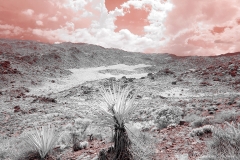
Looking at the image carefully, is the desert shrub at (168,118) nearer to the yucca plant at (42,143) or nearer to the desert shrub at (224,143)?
the desert shrub at (224,143)

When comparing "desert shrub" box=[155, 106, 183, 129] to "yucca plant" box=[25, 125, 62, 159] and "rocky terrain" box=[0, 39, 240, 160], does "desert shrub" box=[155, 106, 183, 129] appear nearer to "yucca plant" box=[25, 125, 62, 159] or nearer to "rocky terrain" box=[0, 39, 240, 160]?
"rocky terrain" box=[0, 39, 240, 160]

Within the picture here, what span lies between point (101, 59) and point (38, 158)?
158 feet

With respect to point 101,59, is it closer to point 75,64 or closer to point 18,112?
point 75,64

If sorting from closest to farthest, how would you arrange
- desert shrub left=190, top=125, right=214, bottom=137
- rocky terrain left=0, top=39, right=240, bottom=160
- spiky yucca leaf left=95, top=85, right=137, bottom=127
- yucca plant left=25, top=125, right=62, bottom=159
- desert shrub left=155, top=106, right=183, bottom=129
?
spiky yucca leaf left=95, top=85, right=137, bottom=127 < yucca plant left=25, top=125, right=62, bottom=159 < rocky terrain left=0, top=39, right=240, bottom=160 < desert shrub left=190, top=125, right=214, bottom=137 < desert shrub left=155, top=106, right=183, bottom=129

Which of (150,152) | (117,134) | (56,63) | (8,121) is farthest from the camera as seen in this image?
(56,63)

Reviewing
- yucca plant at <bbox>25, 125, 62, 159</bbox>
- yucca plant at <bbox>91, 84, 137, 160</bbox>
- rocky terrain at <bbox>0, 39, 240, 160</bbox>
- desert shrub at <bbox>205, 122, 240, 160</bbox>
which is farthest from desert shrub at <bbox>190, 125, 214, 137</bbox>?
yucca plant at <bbox>25, 125, 62, 159</bbox>

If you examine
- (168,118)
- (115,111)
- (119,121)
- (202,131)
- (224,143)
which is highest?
(115,111)

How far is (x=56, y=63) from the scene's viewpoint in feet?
128

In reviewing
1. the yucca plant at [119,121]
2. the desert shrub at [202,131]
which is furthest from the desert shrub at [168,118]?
the yucca plant at [119,121]

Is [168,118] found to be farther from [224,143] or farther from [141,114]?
[224,143]

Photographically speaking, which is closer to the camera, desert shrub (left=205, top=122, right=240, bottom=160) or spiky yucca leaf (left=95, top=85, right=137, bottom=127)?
desert shrub (left=205, top=122, right=240, bottom=160)

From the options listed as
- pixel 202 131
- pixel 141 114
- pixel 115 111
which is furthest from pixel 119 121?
pixel 141 114

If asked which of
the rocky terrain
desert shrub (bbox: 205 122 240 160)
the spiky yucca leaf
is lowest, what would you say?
the rocky terrain

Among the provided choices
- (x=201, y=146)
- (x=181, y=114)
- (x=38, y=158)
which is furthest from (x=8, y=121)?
(x=201, y=146)
